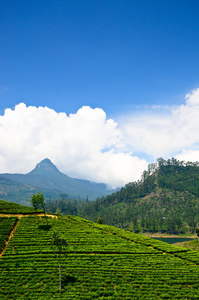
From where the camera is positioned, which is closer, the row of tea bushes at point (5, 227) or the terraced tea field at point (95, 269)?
the terraced tea field at point (95, 269)

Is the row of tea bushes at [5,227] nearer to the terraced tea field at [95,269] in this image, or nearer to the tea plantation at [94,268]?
the tea plantation at [94,268]

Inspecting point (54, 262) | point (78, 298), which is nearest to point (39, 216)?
point (54, 262)

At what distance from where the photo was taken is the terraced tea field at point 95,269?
3572cm

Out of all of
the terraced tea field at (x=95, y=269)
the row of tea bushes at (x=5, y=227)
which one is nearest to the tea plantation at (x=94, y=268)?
the terraced tea field at (x=95, y=269)

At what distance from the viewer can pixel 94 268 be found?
42.8 meters

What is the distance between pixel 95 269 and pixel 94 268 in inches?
16.0

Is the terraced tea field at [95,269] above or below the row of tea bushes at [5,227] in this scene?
below

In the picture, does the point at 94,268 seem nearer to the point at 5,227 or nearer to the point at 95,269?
the point at 95,269

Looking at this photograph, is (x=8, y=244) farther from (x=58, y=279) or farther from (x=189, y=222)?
(x=189, y=222)

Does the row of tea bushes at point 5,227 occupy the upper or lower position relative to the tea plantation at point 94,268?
upper

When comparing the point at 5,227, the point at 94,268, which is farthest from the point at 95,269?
the point at 5,227

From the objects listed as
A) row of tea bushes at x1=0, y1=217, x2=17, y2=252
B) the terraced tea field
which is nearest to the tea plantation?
the terraced tea field

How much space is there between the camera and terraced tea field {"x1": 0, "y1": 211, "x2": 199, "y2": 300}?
35.7 meters

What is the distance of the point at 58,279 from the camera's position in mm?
38438
